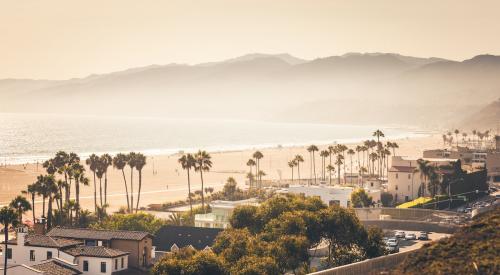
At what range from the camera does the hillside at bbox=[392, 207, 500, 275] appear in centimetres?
2875

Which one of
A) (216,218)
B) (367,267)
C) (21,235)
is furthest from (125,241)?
(216,218)

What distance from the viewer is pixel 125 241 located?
60406mm

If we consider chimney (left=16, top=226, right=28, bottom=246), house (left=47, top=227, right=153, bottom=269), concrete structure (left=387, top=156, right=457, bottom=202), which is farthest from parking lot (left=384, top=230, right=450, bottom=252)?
concrete structure (left=387, top=156, right=457, bottom=202)

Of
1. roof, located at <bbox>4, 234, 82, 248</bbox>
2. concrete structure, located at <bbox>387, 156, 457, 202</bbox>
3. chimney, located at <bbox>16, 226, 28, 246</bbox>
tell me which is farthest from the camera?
concrete structure, located at <bbox>387, 156, 457, 202</bbox>

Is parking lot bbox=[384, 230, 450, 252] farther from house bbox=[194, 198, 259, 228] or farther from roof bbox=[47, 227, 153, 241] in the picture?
roof bbox=[47, 227, 153, 241]

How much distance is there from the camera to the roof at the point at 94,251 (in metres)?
56.0

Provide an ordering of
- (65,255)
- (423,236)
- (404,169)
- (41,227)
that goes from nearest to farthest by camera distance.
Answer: (65,255) < (423,236) < (41,227) < (404,169)

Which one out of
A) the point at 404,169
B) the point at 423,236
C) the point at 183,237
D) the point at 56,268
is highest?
the point at 404,169

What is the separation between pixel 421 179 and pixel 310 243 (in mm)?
53447

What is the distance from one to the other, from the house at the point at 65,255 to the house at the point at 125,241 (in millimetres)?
1390

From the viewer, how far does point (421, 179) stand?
362ft

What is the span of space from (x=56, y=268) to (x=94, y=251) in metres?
4.15

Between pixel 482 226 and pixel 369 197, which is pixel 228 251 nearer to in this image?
pixel 482 226

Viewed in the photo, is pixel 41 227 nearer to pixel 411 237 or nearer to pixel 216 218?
pixel 216 218
